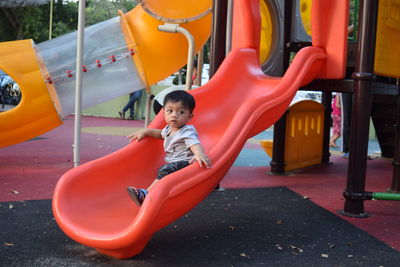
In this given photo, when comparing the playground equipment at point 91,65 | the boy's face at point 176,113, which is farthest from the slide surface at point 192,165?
→ the playground equipment at point 91,65

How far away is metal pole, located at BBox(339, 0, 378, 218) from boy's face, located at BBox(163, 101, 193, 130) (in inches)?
59.0

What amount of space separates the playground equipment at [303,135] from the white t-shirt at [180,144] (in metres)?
2.69

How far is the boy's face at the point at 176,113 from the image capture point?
Result: 275 centimetres

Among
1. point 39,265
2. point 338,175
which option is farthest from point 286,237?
point 338,175

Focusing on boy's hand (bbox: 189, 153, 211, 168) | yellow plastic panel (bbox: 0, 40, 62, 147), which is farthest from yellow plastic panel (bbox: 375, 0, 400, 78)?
yellow plastic panel (bbox: 0, 40, 62, 147)


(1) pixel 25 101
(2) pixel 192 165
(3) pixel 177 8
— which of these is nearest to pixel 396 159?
(2) pixel 192 165

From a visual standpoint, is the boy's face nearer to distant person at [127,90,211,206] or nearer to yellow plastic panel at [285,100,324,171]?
distant person at [127,90,211,206]

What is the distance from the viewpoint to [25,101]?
190 inches

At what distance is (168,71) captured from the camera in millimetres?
5812

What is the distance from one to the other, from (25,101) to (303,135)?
11.2 feet

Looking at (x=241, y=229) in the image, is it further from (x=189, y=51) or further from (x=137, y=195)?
(x=189, y=51)

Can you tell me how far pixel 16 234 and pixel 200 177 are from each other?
1219 millimetres

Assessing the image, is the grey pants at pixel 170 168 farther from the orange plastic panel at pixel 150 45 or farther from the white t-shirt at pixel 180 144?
the orange plastic panel at pixel 150 45

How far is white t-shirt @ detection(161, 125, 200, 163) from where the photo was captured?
9.05ft
